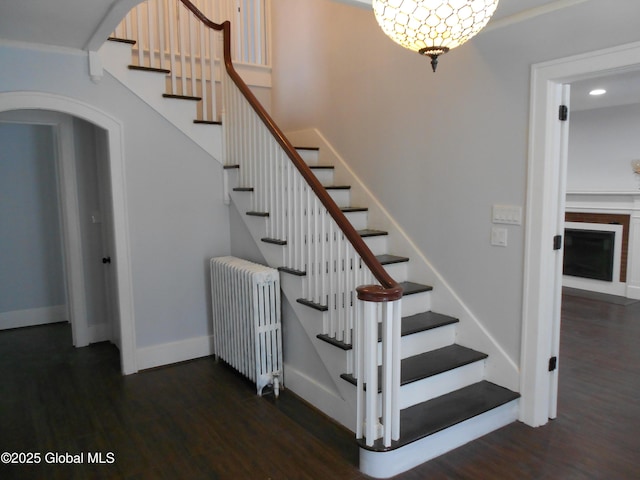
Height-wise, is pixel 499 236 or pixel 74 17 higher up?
pixel 74 17

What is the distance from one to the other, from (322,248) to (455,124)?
1.29 m

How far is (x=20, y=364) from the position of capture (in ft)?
13.1

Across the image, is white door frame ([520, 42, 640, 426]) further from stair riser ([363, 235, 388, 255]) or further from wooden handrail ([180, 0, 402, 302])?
stair riser ([363, 235, 388, 255])

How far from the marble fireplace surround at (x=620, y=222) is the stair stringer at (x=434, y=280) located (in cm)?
403

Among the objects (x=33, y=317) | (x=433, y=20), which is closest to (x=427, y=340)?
(x=433, y=20)

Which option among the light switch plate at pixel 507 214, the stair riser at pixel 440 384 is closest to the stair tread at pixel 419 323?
the stair riser at pixel 440 384

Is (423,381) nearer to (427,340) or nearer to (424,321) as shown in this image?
(427,340)

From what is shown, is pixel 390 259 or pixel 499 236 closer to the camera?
pixel 499 236

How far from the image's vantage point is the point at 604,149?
6230 mm

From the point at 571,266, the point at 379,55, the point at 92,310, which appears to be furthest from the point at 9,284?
the point at 571,266

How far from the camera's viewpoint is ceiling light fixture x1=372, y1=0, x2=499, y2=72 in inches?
63.5

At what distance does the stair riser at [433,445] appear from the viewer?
2.40 metres

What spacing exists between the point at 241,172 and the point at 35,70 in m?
1.62

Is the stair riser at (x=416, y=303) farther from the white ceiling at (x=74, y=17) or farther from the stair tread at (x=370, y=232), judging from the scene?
the white ceiling at (x=74, y=17)
